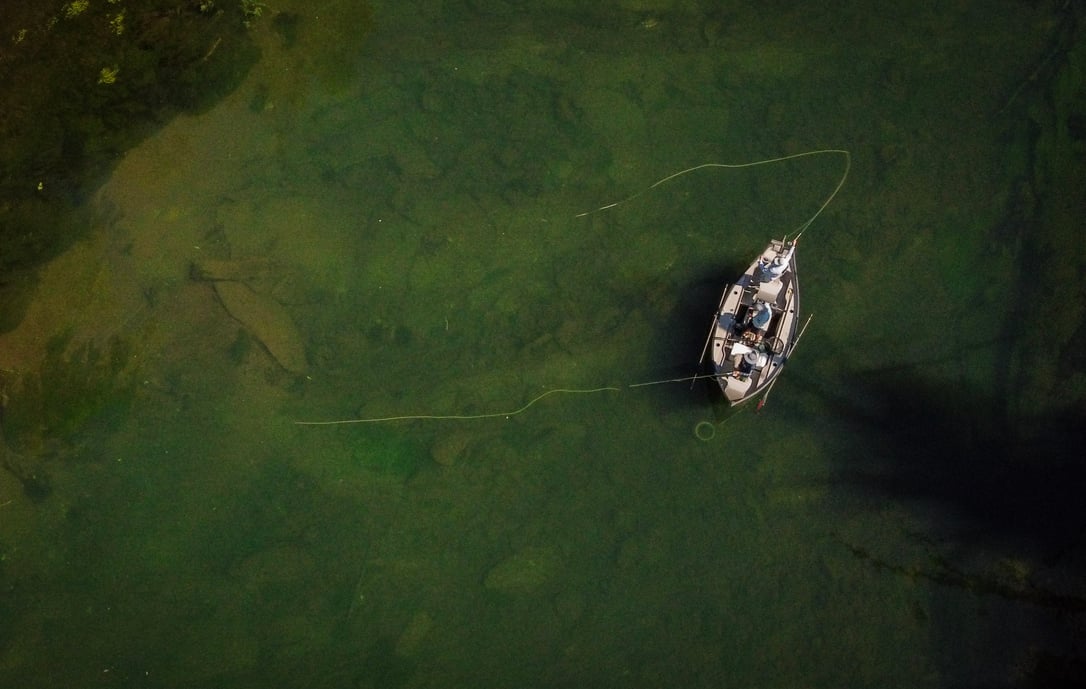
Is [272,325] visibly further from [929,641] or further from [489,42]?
[929,641]

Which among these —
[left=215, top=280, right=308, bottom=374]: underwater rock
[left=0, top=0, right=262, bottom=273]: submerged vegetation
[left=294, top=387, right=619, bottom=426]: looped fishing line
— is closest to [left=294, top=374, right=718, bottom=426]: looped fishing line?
[left=294, top=387, right=619, bottom=426]: looped fishing line

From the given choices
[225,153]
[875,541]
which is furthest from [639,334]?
[225,153]

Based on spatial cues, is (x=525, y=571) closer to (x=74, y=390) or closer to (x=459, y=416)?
(x=459, y=416)

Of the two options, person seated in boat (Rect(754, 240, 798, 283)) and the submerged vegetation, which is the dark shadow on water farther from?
the submerged vegetation

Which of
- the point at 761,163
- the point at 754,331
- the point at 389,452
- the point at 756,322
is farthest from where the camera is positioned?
the point at 761,163

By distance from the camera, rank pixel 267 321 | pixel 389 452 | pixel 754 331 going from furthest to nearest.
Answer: pixel 267 321 → pixel 389 452 → pixel 754 331

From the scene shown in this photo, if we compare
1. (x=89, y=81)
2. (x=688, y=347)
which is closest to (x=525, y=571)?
(x=688, y=347)
